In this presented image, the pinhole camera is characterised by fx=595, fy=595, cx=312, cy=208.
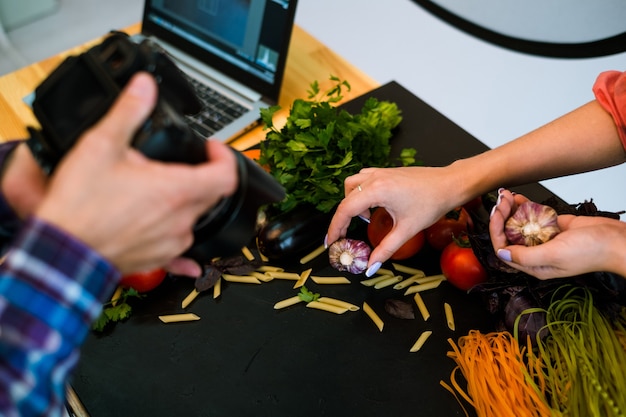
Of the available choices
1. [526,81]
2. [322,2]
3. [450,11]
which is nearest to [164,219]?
[450,11]

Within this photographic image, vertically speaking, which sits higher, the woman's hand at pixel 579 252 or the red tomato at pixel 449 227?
the woman's hand at pixel 579 252

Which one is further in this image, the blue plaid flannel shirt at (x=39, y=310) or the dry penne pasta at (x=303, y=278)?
the dry penne pasta at (x=303, y=278)

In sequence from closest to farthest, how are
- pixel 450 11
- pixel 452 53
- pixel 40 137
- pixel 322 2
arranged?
pixel 40 137
pixel 450 11
pixel 452 53
pixel 322 2

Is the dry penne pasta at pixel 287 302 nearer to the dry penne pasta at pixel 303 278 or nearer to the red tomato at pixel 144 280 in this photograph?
the dry penne pasta at pixel 303 278

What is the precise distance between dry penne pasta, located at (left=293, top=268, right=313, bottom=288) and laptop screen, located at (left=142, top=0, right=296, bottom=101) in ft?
1.74

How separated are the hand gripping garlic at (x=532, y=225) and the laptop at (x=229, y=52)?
71 cm

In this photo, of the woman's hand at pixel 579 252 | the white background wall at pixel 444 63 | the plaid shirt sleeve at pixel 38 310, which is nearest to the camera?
the plaid shirt sleeve at pixel 38 310

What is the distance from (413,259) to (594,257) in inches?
14.5

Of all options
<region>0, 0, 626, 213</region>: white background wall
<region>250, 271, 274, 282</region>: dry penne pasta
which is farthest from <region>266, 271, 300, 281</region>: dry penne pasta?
<region>0, 0, 626, 213</region>: white background wall

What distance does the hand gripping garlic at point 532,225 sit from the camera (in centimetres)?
99

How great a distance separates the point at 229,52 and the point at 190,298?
0.72 m

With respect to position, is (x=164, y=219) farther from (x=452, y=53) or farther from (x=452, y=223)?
(x=452, y=53)

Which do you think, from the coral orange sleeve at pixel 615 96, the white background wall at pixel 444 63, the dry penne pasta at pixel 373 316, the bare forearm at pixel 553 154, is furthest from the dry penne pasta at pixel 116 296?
the white background wall at pixel 444 63

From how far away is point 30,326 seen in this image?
1.79 feet
